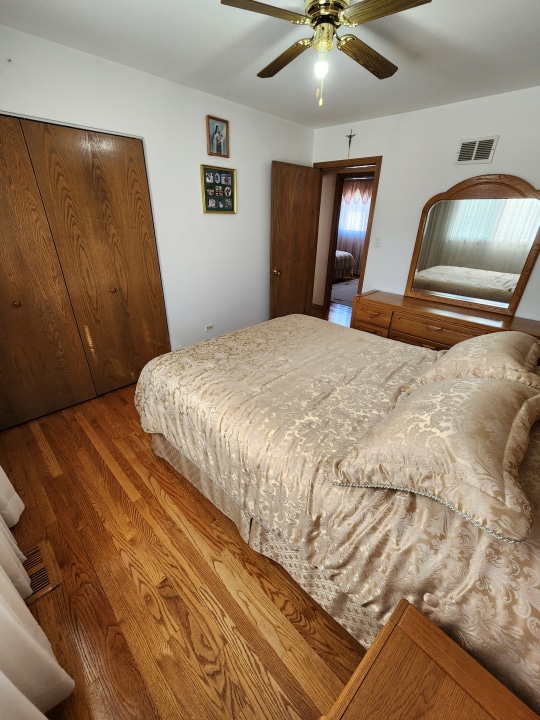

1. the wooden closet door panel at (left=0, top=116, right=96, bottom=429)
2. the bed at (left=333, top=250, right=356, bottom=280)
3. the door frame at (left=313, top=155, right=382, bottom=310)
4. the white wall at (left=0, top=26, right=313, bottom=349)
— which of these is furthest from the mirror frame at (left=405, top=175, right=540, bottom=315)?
the bed at (left=333, top=250, right=356, bottom=280)

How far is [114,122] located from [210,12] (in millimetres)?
1069

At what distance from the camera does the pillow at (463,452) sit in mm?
704

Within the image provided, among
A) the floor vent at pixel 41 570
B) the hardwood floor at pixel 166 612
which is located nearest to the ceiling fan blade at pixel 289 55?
the hardwood floor at pixel 166 612

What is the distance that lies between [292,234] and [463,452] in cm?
339

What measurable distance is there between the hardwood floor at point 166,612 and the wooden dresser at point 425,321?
226 cm

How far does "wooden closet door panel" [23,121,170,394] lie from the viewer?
80.1 inches

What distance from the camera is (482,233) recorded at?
260 centimetres

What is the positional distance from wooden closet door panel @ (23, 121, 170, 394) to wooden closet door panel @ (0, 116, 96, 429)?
74mm

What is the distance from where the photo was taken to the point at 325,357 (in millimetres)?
1831

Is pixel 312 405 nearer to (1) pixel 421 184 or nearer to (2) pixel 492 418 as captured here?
(2) pixel 492 418

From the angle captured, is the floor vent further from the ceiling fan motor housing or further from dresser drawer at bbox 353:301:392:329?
dresser drawer at bbox 353:301:392:329

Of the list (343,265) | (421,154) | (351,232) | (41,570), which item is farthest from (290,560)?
(351,232)

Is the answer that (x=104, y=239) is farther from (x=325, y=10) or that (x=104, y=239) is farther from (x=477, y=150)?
(x=477, y=150)

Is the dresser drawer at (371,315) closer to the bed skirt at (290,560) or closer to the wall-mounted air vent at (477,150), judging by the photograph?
the wall-mounted air vent at (477,150)
